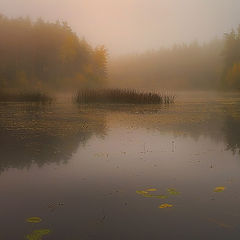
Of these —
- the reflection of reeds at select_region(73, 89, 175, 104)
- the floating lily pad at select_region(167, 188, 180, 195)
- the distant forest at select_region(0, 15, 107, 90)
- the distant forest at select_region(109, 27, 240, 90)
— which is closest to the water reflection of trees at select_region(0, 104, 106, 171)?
the floating lily pad at select_region(167, 188, 180, 195)

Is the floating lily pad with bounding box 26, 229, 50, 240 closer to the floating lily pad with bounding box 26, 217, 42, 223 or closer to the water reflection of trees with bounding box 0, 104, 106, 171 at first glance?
the floating lily pad with bounding box 26, 217, 42, 223

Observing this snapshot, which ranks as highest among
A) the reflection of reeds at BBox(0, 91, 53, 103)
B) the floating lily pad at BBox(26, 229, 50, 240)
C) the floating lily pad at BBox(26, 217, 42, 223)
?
the reflection of reeds at BBox(0, 91, 53, 103)

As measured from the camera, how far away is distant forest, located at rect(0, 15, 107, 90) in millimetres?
36906

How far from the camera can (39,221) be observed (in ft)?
10.7

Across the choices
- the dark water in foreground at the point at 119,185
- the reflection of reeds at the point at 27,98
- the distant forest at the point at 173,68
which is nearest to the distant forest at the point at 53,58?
the reflection of reeds at the point at 27,98

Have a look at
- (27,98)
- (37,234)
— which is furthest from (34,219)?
(27,98)

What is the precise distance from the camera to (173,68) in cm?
6356

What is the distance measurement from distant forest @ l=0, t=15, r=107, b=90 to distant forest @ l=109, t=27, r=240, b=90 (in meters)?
11.6

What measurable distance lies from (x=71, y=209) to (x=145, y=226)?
0.81 m

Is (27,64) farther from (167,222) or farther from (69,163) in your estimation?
(167,222)

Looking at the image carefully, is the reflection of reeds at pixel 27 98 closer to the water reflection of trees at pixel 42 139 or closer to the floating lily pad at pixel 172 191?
the water reflection of trees at pixel 42 139

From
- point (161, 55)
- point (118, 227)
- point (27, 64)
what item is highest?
point (161, 55)

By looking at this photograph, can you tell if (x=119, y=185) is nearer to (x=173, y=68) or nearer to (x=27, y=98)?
(x=27, y=98)

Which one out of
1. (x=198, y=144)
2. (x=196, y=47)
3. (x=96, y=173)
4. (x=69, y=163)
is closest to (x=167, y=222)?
(x=96, y=173)
